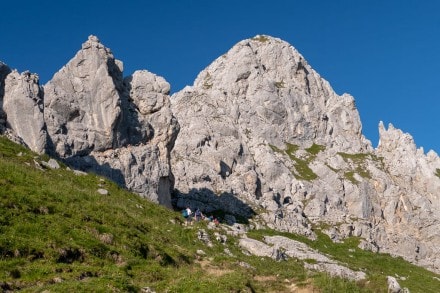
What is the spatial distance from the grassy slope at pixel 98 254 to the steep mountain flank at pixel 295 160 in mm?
39972

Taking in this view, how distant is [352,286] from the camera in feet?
75.7

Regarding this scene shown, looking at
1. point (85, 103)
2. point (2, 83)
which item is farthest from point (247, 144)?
point (2, 83)

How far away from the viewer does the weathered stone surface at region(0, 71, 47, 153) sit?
50.2m

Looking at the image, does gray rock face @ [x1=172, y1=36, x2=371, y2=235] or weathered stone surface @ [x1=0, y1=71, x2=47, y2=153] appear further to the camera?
gray rock face @ [x1=172, y1=36, x2=371, y2=235]

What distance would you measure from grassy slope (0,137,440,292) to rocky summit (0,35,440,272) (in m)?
21.7

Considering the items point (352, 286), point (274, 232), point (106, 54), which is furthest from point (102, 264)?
point (106, 54)

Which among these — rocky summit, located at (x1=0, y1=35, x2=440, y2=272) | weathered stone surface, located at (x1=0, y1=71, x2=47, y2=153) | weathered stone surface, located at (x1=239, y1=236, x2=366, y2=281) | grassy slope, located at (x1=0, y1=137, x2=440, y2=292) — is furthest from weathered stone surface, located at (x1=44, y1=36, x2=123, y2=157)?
weathered stone surface, located at (x1=239, y1=236, x2=366, y2=281)

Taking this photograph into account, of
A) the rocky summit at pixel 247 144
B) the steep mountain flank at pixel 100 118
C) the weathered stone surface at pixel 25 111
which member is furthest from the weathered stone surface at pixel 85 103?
the weathered stone surface at pixel 25 111

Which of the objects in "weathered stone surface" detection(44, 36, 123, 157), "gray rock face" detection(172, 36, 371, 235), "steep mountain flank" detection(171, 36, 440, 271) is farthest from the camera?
"gray rock face" detection(172, 36, 371, 235)

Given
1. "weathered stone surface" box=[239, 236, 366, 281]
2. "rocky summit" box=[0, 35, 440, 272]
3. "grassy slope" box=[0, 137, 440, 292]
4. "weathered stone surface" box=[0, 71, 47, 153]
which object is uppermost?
"rocky summit" box=[0, 35, 440, 272]

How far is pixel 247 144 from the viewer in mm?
111188

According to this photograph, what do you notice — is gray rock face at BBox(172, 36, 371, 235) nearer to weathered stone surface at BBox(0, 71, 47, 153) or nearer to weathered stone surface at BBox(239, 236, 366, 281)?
weathered stone surface at BBox(239, 236, 366, 281)

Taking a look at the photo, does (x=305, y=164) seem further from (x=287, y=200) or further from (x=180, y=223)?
(x=180, y=223)

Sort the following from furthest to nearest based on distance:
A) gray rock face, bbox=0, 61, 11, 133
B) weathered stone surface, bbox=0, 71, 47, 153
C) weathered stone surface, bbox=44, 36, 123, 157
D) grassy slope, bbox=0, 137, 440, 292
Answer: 1. weathered stone surface, bbox=44, 36, 123, 157
2. weathered stone surface, bbox=0, 71, 47, 153
3. gray rock face, bbox=0, 61, 11, 133
4. grassy slope, bbox=0, 137, 440, 292
